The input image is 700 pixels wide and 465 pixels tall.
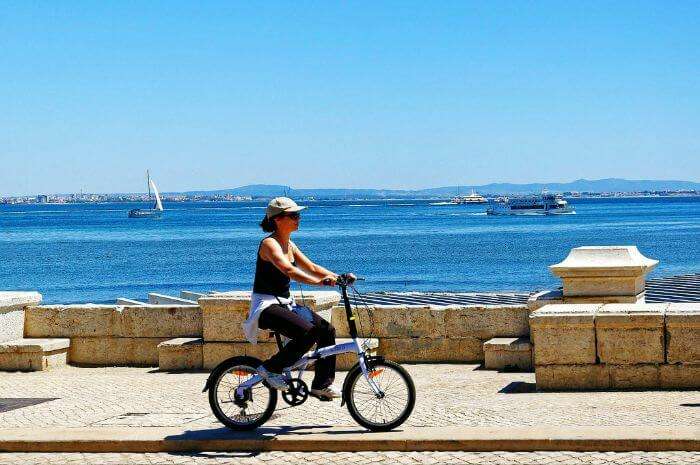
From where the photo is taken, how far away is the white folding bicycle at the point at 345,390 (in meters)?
7.87

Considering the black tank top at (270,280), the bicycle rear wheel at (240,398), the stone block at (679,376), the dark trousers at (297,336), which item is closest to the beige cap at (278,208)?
the black tank top at (270,280)

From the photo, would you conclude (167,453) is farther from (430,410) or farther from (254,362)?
(430,410)

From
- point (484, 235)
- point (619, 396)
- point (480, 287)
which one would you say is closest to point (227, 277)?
point (480, 287)

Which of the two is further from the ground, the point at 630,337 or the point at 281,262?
the point at 281,262

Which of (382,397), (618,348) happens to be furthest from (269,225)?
(618,348)

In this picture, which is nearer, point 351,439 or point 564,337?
point 351,439

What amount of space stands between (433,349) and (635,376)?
2.79m

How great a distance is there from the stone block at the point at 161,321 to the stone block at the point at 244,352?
56cm

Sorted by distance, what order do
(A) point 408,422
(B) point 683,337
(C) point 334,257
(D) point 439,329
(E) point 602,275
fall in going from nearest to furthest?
(A) point 408,422 → (B) point 683,337 → (E) point 602,275 → (D) point 439,329 → (C) point 334,257

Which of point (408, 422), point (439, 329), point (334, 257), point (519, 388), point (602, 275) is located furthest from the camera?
point (334, 257)

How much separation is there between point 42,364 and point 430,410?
16.4 ft

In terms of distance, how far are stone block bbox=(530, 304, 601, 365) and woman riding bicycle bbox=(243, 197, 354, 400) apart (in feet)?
7.58

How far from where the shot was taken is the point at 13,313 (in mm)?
12438

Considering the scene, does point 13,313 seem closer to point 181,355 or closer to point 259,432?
point 181,355
